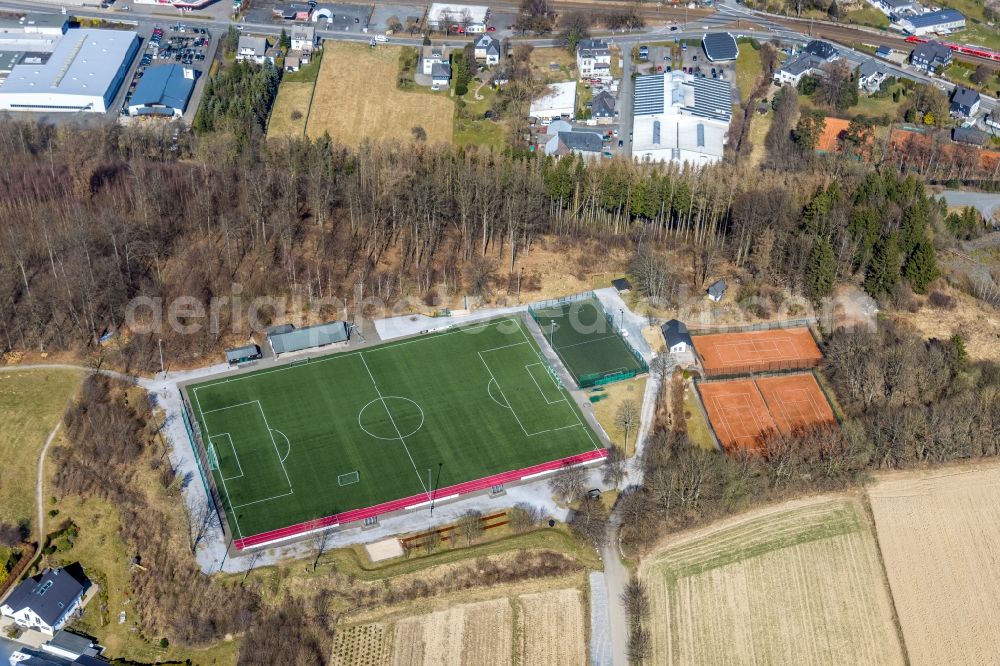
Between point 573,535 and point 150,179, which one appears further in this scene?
point 150,179

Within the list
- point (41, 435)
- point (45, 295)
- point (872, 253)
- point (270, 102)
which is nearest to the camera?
point (41, 435)

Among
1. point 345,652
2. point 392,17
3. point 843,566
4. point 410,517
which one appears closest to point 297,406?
point 410,517

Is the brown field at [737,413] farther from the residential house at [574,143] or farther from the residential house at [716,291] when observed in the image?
the residential house at [574,143]

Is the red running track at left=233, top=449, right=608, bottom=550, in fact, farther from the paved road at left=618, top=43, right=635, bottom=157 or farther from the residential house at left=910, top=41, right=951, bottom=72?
the residential house at left=910, top=41, right=951, bottom=72

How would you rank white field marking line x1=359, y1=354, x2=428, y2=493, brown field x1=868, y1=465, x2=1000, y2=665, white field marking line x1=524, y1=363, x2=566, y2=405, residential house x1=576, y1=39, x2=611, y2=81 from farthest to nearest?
residential house x1=576, y1=39, x2=611, y2=81 < white field marking line x1=524, y1=363, x2=566, y2=405 < white field marking line x1=359, y1=354, x2=428, y2=493 < brown field x1=868, y1=465, x2=1000, y2=665

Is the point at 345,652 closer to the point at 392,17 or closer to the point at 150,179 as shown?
the point at 150,179

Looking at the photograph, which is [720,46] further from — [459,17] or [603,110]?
[459,17]

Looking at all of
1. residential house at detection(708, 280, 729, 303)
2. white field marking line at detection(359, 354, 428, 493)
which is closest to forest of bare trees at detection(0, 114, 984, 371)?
residential house at detection(708, 280, 729, 303)
